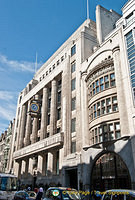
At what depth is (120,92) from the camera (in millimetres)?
24109

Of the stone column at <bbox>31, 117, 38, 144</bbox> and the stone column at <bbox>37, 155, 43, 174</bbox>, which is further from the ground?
the stone column at <bbox>31, 117, 38, 144</bbox>

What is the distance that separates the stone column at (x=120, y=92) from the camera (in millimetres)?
22438

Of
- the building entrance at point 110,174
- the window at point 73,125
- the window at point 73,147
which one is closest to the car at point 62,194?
the building entrance at point 110,174

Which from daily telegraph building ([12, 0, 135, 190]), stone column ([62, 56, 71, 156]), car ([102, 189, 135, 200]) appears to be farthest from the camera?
stone column ([62, 56, 71, 156])

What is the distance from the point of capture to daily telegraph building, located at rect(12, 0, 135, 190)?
22969mm

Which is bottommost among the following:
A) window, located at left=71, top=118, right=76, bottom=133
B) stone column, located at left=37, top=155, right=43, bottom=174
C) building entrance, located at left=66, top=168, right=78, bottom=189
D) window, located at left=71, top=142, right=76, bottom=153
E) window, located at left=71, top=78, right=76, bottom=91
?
building entrance, located at left=66, top=168, right=78, bottom=189

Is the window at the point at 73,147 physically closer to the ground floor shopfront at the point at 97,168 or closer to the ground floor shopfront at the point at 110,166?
the ground floor shopfront at the point at 97,168

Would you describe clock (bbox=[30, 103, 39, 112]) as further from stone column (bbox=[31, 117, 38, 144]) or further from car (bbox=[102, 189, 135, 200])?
car (bbox=[102, 189, 135, 200])

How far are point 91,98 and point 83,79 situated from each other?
491cm

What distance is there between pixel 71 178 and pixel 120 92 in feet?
53.3

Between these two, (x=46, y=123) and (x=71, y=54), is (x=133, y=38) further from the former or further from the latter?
(x=46, y=123)

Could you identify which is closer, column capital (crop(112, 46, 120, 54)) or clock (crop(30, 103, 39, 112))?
column capital (crop(112, 46, 120, 54))

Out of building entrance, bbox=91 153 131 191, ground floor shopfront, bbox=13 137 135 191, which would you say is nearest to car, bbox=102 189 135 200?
ground floor shopfront, bbox=13 137 135 191

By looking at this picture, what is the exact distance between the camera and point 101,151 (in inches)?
973
